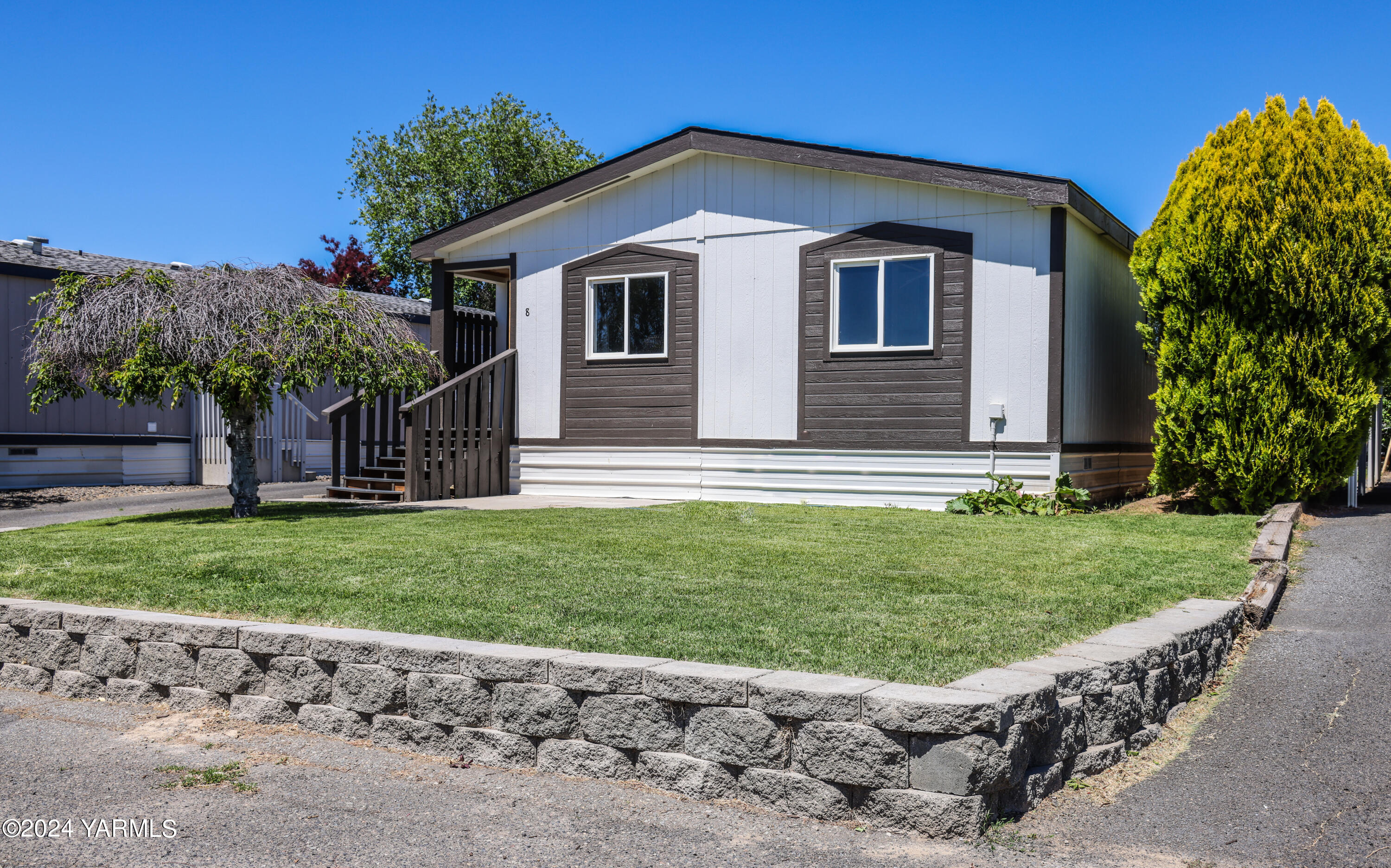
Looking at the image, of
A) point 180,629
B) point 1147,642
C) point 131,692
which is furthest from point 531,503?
point 1147,642

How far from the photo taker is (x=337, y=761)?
4.20m

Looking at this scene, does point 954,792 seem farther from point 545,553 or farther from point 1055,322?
point 1055,322

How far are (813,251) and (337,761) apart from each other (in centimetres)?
872

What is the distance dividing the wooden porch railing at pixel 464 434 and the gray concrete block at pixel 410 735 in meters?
7.31

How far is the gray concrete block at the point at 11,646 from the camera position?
5543 millimetres

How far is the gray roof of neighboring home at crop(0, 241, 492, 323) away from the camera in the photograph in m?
15.7

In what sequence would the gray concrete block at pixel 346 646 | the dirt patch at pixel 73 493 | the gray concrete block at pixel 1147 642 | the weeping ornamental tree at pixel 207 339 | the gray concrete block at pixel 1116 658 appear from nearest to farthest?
the gray concrete block at pixel 1116 658
the gray concrete block at pixel 1147 642
the gray concrete block at pixel 346 646
the weeping ornamental tree at pixel 207 339
the dirt patch at pixel 73 493

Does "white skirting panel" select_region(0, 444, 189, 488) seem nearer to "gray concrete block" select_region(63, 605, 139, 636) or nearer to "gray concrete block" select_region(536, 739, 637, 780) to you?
"gray concrete block" select_region(63, 605, 139, 636)

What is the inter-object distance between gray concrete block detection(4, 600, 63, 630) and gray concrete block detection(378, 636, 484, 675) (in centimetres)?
217

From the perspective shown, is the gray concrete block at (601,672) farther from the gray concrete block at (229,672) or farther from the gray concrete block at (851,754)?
the gray concrete block at (229,672)

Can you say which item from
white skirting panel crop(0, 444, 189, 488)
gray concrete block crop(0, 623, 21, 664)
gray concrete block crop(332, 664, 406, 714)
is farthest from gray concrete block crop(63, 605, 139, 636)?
white skirting panel crop(0, 444, 189, 488)

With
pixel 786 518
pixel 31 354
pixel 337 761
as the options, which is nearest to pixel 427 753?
pixel 337 761

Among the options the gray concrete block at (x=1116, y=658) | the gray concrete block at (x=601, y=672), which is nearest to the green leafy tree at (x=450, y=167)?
the gray concrete block at (x=601, y=672)

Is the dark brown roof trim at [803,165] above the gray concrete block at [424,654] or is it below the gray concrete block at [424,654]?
above
